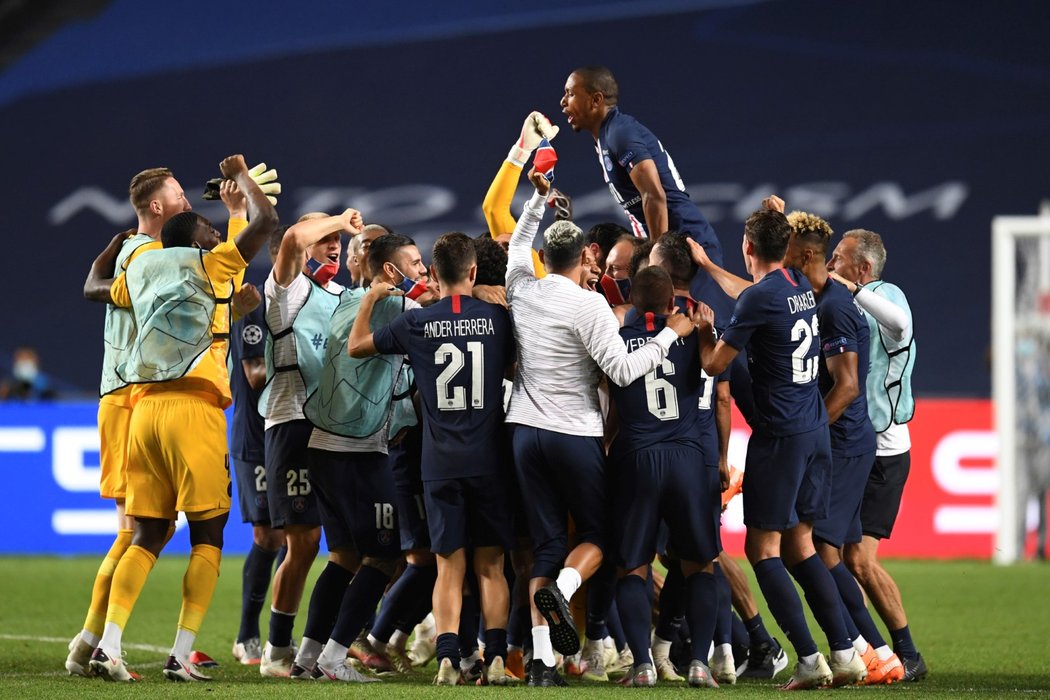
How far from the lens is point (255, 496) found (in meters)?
8.30

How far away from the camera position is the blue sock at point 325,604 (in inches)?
284

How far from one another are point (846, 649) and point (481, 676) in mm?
1625

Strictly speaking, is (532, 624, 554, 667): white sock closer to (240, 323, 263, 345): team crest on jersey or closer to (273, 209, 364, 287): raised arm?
(273, 209, 364, 287): raised arm

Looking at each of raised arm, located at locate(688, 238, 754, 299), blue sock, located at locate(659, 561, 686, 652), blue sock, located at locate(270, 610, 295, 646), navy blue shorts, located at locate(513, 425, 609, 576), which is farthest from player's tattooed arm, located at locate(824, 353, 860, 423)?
blue sock, located at locate(270, 610, 295, 646)

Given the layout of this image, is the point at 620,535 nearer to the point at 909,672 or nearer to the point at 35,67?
the point at 909,672

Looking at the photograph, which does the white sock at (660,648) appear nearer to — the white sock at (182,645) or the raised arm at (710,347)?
the raised arm at (710,347)

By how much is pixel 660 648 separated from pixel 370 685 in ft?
5.21

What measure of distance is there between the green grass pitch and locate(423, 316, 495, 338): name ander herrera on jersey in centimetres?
154

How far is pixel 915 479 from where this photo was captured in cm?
1410

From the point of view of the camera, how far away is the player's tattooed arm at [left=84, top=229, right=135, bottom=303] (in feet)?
24.4

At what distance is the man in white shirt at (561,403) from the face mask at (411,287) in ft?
1.99

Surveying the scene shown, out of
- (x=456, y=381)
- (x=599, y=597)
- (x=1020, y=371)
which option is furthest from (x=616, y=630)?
(x=1020, y=371)

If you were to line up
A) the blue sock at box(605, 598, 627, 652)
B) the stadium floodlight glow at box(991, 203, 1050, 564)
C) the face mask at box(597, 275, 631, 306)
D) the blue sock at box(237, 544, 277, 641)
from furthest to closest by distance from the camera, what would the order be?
the stadium floodlight glow at box(991, 203, 1050, 564) < the blue sock at box(237, 544, 277, 641) < the face mask at box(597, 275, 631, 306) < the blue sock at box(605, 598, 627, 652)

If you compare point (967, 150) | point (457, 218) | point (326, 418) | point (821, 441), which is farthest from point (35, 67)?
point (821, 441)
